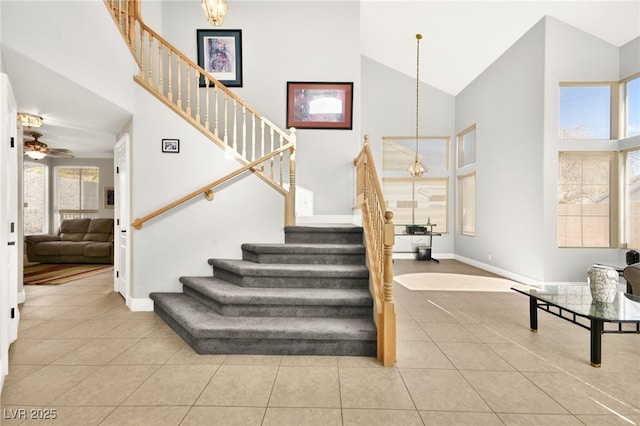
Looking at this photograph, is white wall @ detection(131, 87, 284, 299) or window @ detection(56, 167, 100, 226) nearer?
white wall @ detection(131, 87, 284, 299)

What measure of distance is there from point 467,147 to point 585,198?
3.22 m

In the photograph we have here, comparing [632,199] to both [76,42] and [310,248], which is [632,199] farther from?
[76,42]

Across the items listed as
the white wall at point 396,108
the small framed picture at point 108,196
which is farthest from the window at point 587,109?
the small framed picture at point 108,196

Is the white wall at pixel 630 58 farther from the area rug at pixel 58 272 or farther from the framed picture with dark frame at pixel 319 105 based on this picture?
the area rug at pixel 58 272

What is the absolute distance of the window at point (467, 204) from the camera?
7758 mm

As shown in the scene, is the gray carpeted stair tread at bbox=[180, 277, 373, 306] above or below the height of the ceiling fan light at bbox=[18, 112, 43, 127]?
below

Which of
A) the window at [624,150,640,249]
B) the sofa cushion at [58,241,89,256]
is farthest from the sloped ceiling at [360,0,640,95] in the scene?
the sofa cushion at [58,241,89,256]

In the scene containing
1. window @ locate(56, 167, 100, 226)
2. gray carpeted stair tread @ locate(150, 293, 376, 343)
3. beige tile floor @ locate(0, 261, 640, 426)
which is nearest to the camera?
beige tile floor @ locate(0, 261, 640, 426)

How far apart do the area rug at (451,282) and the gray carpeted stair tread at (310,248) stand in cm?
215

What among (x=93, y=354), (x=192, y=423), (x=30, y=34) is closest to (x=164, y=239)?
(x=93, y=354)

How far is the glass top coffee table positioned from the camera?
252cm

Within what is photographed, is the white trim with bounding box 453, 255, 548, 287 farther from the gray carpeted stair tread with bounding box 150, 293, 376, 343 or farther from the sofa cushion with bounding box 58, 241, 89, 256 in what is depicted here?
the sofa cushion with bounding box 58, 241, 89, 256

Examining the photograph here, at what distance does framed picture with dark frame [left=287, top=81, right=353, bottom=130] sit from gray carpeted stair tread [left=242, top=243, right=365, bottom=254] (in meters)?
2.64

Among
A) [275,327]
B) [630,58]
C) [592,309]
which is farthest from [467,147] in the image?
[275,327]
